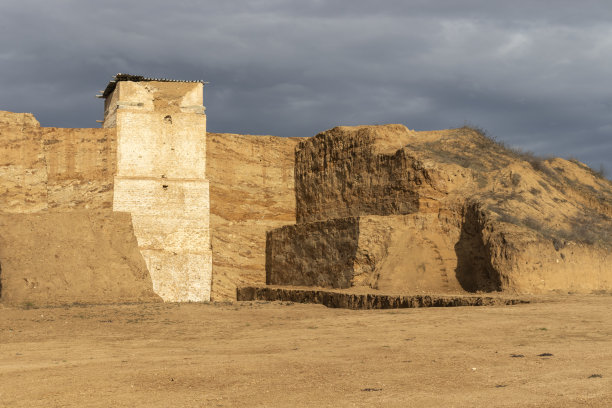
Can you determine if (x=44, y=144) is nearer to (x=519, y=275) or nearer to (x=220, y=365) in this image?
(x=519, y=275)

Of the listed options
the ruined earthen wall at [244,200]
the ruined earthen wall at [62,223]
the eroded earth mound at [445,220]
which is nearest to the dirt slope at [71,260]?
the ruined earthen wall at [62,223]

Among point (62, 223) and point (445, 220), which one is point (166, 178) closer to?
point (62, 223)

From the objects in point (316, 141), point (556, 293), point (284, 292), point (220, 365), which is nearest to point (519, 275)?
point (556, 293)

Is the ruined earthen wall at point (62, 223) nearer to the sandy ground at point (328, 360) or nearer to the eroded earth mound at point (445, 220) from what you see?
the eroded earth mound at point (445, 220)

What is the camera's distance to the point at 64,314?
15305mm

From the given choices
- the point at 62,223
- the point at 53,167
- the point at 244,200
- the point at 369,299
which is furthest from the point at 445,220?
the point at 53,167

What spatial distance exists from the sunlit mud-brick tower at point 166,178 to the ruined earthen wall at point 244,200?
0.78 meters

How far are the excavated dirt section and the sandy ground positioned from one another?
1.28 m

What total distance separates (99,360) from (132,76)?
60.9 ft

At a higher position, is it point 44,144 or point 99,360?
point 44,144

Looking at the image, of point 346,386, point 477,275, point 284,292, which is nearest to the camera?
point 346,386

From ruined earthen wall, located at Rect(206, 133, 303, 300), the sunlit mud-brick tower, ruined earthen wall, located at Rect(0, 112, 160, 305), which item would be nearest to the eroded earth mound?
ruined earthen wall, located at Rect(206, 133, 303, 300)

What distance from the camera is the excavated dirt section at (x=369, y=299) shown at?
1430 centimetres

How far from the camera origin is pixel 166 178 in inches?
992
